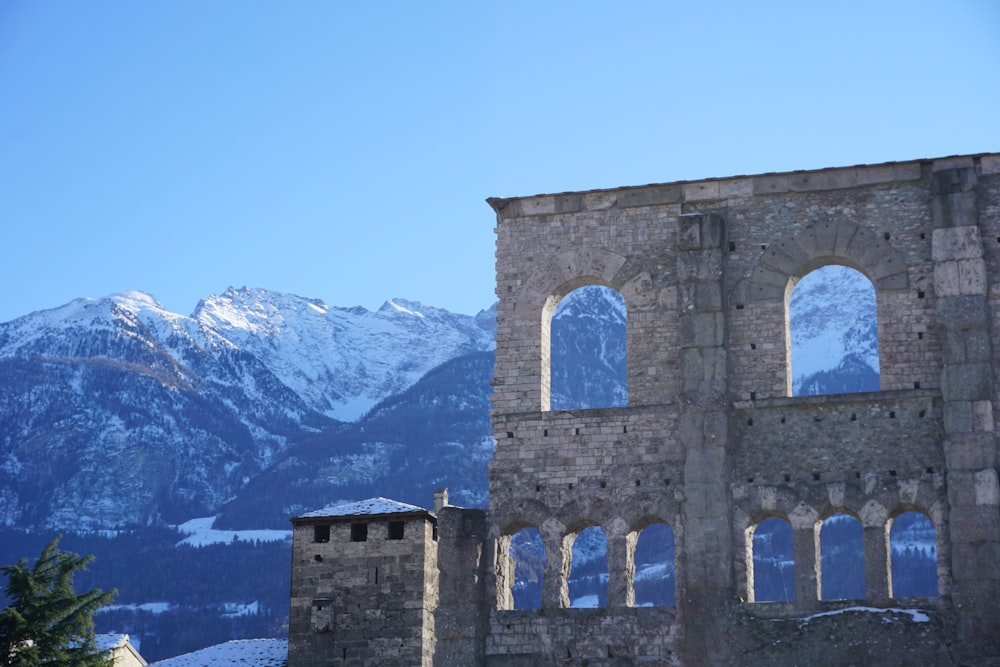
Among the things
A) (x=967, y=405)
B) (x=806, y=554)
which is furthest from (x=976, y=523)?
(x=806, y=554)

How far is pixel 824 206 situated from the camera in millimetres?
36719

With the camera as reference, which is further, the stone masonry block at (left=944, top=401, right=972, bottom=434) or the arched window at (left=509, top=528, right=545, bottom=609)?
the arched window at (left=509, top=528, right=545, bottom=609)

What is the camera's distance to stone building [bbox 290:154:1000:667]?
111ft

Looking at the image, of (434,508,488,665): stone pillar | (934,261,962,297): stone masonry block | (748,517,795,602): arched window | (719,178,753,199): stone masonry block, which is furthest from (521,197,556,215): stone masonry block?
(748,517,795,602): arched window

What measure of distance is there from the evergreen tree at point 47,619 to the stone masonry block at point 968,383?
23.1m

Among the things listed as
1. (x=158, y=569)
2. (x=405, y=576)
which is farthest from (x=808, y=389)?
(x=405, y=576)

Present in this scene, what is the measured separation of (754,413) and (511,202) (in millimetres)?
7551

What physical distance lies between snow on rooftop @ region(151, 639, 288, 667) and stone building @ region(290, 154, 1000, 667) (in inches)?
539

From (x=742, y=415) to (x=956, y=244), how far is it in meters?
5.72

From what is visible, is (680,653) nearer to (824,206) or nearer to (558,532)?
(558,532)

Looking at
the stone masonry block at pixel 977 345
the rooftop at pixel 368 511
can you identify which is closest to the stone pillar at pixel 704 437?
the stone masonry block at pixel 977 345

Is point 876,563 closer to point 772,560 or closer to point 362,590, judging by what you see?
point 362,590

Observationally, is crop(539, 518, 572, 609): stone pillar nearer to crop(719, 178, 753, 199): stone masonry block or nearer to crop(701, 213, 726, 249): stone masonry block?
crop(701, 213, 726, 249): stone masonry block

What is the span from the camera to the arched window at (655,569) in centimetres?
14350
